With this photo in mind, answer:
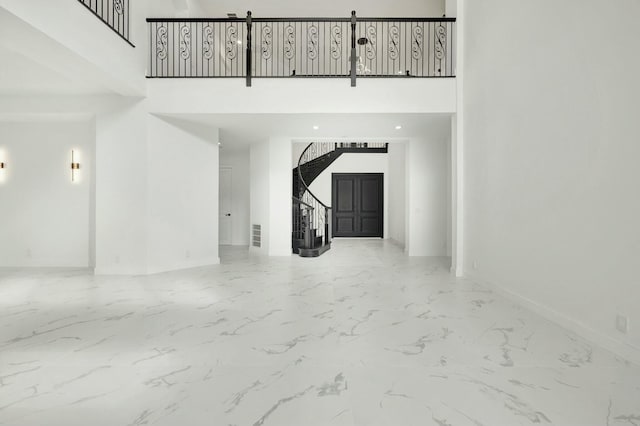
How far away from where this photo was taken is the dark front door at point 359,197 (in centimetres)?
1333

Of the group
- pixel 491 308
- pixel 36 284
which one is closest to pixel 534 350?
pixel 491 308

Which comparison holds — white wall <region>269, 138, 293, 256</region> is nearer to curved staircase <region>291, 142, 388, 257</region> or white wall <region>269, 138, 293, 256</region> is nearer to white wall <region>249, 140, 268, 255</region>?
white wall <region>249, 140, 268, 255</region>

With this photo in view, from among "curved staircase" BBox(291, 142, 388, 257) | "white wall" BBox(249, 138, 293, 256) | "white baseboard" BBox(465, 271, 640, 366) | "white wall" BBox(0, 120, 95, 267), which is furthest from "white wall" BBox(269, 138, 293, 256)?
"white baseboard" BBox(465, 271, 640, 366)

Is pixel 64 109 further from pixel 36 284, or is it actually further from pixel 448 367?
pixel 448 367

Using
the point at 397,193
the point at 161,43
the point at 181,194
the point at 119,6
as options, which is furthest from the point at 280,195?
the point at 119,6

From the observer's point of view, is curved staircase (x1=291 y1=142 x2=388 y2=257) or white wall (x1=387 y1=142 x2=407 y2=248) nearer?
curved staircase (x1=291 y1=142 x2=388 y2=257)

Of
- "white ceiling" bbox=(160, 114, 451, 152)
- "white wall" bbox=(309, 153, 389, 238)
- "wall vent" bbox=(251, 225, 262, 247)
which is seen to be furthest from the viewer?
"white wall" bbox=(309, 153, 389, 238)

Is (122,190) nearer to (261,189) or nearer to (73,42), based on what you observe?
(73,42)

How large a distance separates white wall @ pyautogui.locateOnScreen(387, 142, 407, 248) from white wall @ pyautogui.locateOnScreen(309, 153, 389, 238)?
0.63 meters

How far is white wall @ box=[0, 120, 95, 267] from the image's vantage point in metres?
6.71

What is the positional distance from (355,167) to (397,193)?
8.14ft

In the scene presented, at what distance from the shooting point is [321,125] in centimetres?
693

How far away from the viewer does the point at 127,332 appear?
325cm

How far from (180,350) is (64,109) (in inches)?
211
